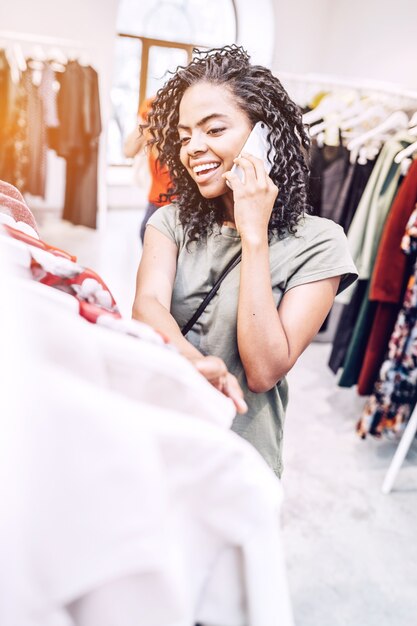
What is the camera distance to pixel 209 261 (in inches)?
37.1

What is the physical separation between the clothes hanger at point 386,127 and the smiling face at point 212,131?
63.5 inches

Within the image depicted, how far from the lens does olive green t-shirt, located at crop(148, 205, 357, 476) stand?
89 centimetres

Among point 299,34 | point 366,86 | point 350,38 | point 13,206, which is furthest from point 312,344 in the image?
point 299,34

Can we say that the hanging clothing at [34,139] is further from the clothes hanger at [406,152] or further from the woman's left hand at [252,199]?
the woman's left hand at [252,199]

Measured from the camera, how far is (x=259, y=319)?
802mm

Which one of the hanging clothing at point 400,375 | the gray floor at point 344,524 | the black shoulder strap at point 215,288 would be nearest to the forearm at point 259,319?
the black shoulder strap at point 215,288

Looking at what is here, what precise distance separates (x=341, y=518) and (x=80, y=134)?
11.7ft

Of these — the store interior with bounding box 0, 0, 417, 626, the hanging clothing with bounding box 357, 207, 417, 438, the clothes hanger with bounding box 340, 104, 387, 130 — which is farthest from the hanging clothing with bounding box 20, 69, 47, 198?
the hanging clothing with bounding box 357, 207, 417, 438

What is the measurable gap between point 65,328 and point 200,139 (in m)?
0.52

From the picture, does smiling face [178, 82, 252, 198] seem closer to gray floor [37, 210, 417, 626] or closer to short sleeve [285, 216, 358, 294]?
short sleeve [285, 216, 358, 294]

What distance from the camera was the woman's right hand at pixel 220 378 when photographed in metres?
0.57

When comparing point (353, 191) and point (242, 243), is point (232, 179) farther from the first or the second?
point (353, 191)

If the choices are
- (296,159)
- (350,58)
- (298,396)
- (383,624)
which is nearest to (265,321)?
(296,159)

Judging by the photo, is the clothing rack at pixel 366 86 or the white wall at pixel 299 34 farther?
the white wall at pixel 299 34
